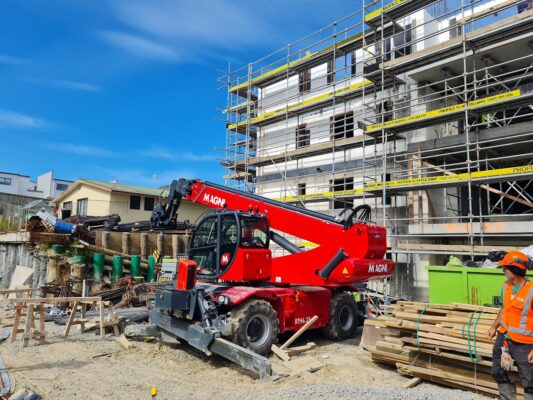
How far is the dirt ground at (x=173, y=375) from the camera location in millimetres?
5953

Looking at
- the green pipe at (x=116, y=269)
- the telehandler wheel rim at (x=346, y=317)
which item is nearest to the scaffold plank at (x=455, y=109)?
the telehandler wheel rim at (x=346, y=317)

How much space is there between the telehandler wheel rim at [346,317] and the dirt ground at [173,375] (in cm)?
91

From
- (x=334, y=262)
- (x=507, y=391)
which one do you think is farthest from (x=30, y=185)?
(x=507, y=391)

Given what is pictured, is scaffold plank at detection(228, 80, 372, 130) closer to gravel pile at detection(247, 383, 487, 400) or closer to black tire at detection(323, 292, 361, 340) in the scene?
black tire at detection(323, 292, 361, 340)

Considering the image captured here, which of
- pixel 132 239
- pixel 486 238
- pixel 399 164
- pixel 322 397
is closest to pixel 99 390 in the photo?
pixel 322 397

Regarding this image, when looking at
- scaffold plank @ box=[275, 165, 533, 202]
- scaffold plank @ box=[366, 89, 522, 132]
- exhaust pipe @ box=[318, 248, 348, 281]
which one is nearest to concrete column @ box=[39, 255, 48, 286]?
scaffold plank @ box=[275, 165, 533, 202]

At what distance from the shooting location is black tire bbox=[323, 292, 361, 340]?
386 inches

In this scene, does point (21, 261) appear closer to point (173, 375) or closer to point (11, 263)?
point (11, 263)

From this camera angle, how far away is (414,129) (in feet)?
48.7

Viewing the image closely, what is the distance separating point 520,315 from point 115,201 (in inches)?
1045

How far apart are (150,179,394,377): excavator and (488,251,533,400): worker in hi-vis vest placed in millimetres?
3550

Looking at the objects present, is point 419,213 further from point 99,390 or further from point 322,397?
point 99,390

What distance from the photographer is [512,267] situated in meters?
5.04

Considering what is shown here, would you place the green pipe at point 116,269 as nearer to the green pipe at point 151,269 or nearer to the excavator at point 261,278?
the green pipe at point 151,269
